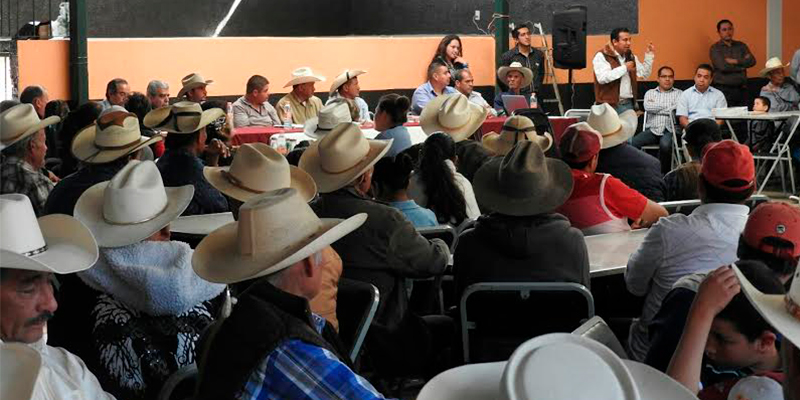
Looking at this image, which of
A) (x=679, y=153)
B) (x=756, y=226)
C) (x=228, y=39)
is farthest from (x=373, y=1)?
(x=756, y=226)

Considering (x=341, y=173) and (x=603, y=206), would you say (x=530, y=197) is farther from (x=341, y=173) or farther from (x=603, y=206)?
(x=603, y=206)

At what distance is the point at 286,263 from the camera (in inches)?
94.3

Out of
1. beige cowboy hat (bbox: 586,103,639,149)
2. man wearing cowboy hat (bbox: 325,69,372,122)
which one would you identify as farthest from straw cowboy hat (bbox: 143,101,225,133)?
man wearing cowboy hat (bbox: 325,69,372,122)

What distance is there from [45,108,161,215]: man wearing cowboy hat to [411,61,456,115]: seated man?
5430 mm

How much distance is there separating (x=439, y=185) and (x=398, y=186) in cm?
64

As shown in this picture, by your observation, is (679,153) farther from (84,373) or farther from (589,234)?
(84,373)

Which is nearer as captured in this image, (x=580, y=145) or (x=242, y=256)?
(x=242, y=256)

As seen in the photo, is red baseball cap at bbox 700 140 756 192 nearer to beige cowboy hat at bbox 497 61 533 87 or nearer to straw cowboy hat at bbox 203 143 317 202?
straw cowboy hat at bbox 203 143 317 202

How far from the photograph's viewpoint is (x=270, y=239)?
247 centimetres

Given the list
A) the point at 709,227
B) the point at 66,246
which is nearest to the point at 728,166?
the point at 709,227

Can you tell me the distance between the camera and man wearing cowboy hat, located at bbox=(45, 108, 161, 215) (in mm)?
4898

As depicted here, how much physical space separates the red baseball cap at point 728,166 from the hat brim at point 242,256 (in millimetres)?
1340

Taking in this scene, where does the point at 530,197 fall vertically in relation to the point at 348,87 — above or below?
below

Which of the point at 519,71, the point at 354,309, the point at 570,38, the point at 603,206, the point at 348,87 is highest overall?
the point at 570,38
